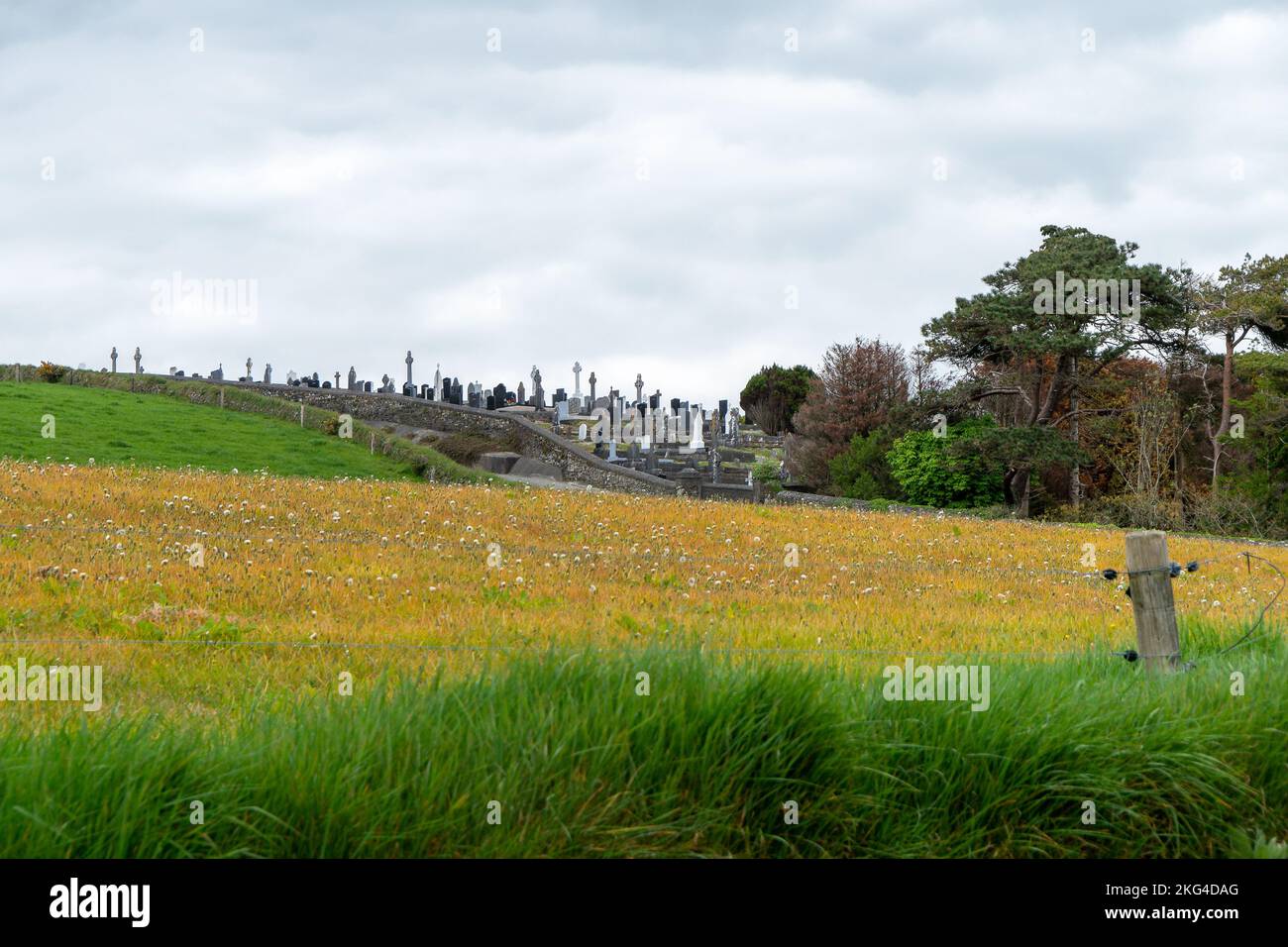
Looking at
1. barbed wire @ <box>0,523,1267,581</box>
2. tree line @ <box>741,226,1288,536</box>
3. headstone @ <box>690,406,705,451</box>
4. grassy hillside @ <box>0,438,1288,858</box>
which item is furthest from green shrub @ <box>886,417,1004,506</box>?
grassy hillside @ <box>0,438,1288,858</box>

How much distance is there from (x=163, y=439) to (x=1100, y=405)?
3428 cm

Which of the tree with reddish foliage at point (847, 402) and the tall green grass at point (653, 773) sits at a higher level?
the tree with reddish foliage at point (847, 402)

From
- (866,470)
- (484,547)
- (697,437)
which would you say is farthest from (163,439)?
(484,547)

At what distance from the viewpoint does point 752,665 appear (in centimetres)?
574

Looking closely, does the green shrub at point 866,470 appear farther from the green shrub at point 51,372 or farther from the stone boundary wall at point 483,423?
the green shrub at point 51,372

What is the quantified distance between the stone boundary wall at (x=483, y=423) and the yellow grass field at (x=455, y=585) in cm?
1814

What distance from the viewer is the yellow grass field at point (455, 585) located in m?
7.19

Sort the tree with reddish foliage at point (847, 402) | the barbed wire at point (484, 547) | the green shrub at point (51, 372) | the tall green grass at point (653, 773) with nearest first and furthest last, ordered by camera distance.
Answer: the tall green grass at point (653, 773) → the barbed wire at point (484, 547) → the tree with reddish foliage at point (847, 402) → the green shrub at point (51, 372)

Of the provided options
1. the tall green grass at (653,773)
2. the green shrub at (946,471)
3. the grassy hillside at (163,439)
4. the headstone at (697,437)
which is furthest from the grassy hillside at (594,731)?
the headstone at (697,437)

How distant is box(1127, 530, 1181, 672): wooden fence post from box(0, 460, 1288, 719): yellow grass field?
84 centimetres

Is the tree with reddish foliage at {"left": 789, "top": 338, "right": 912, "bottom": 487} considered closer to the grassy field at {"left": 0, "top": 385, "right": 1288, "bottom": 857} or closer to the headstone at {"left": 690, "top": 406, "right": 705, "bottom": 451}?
the headstone at {"left": 690, "top": 406, "right": 705, "bottom": 451}
